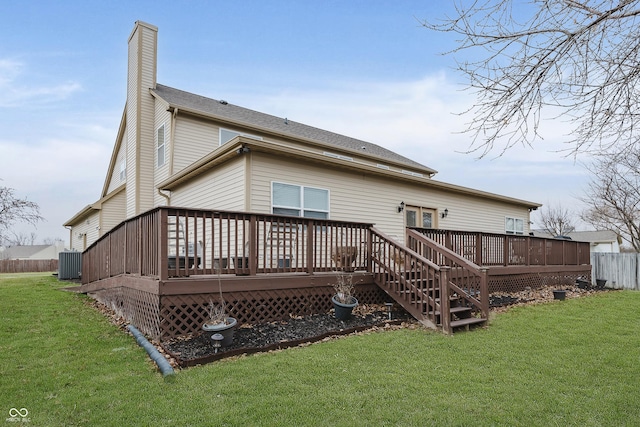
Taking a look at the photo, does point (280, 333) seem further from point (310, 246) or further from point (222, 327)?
point (310, 246)

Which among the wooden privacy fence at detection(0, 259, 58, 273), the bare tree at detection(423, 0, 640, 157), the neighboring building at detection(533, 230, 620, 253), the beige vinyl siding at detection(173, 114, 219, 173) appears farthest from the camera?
the neighboring building at detection(533, 230, 620, 253)

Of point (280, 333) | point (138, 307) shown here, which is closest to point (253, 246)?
point (280, 333)

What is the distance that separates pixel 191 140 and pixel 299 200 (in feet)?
17.1

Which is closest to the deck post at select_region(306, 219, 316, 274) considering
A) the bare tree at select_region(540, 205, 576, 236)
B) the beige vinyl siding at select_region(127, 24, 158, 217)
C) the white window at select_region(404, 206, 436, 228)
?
the white window at select_region(404, 206, 436, 228)

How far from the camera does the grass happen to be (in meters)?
3.12

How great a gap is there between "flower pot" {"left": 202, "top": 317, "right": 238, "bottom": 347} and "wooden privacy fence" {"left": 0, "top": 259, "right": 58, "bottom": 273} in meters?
29.4

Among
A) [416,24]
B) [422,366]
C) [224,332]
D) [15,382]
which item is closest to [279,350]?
[224,332]

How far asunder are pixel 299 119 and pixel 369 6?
12482 mm

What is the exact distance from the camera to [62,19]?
397 inches

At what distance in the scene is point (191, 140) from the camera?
1207 centimetres

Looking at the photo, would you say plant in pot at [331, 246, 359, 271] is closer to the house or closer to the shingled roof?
the house

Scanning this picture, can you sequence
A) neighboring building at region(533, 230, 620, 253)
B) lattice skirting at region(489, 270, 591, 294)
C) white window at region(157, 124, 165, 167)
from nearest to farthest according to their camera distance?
lattice skirting at region(489, 270, 591, 294) < white window at region(157, 124, 165, 167) < neighboring building at region(533, 230, 620, 253)

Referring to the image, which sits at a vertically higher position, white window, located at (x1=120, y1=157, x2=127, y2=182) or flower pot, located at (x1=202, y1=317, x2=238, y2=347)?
white window, located at (x1=120, y1=157, x2=127, y2=182)

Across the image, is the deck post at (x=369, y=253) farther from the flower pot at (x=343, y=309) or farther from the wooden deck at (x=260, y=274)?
the flower pot at (x=343, y=309)
